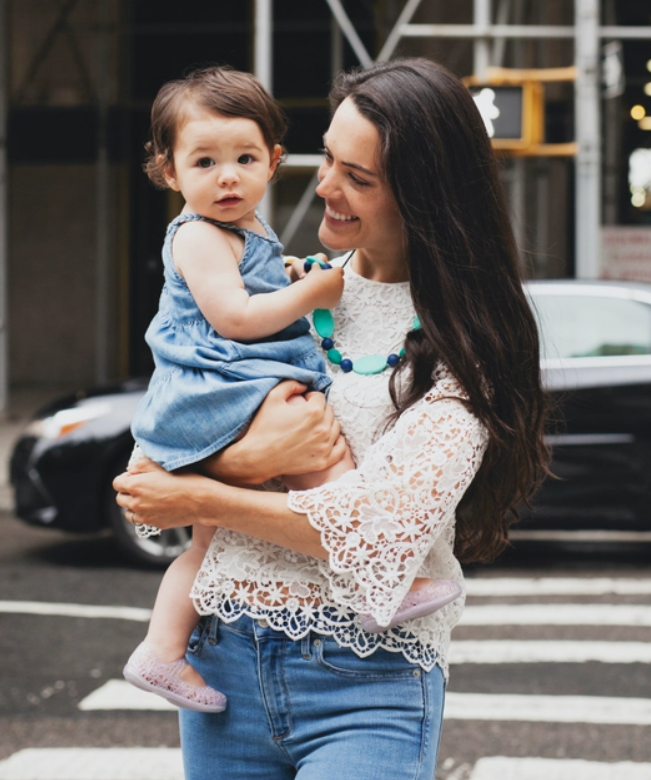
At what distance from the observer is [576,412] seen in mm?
7137

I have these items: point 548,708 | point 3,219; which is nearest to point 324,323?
point 548,708

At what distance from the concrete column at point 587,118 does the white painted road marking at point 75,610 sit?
6.88m

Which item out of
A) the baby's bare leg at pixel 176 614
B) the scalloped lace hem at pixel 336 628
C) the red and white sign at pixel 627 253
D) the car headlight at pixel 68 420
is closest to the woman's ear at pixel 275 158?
the baby's bare leg at pixel 176 614

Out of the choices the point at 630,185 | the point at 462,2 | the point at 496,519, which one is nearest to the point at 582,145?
the point at 630,185

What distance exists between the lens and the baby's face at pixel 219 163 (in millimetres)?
2193

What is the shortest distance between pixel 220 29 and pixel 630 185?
6584 millimetres

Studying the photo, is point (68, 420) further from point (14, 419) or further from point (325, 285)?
point (14, 419)

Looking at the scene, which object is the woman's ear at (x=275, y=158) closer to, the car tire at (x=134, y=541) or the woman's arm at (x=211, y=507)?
the woman's arm at (x=211, y=507)

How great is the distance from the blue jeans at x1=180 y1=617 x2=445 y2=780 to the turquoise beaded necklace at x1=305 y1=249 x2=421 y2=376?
477mm

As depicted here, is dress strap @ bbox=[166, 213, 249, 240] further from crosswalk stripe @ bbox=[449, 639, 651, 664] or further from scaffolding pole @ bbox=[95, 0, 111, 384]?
scaffolding pole @ bbox=[95, 0, 111, 384]

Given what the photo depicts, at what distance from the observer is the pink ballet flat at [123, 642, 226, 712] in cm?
211

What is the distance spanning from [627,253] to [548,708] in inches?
339

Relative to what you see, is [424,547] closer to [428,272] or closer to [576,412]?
[428,272]

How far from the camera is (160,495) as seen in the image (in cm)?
213
